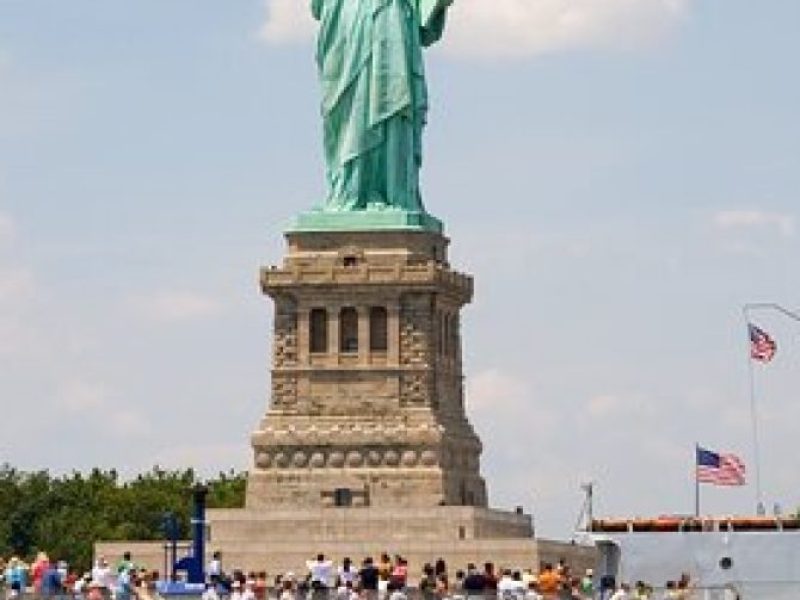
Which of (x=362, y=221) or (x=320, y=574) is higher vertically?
(x=362, y=221)

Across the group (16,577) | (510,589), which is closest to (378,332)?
(16,577)

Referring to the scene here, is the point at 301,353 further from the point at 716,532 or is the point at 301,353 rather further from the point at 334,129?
the point at 716,532

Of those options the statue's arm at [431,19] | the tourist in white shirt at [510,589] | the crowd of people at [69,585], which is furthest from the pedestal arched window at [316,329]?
the tourist in white shirt at [510,589]

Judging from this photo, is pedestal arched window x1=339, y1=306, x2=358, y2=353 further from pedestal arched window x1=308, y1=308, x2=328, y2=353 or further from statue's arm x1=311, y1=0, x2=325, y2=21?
statue's arm x1=311, y1=0, x2=325, y2=21

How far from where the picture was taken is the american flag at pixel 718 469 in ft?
260

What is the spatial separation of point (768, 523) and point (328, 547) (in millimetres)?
24951

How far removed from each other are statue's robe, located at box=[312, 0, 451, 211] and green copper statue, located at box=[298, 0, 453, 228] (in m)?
0.03

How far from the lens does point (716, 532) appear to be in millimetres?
76062

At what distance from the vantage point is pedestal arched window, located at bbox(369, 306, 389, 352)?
106375 millimetres

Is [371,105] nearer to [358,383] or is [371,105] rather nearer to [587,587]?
[358,383]

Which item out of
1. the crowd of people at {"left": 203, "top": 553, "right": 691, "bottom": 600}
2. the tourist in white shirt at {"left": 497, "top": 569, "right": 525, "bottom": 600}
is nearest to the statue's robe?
the crowd of people at {"left": 203, "top": 553, "right": 691, "bottom": 600}

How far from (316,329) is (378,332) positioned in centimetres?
201

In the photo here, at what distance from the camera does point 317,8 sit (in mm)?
110375

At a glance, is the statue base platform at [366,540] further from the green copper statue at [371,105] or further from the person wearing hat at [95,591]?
the person wearing hat at [95,591]
